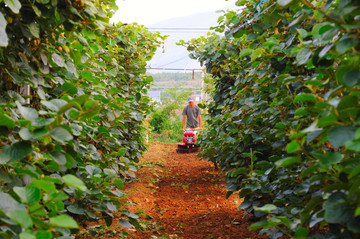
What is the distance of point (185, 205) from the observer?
4.43 metres

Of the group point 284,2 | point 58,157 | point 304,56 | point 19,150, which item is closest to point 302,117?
point 304,56

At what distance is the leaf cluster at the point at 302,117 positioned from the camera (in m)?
0.87

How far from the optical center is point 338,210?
0.87 metres

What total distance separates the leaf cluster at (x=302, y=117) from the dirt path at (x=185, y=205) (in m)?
0.59

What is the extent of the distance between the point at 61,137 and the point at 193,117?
9542mm

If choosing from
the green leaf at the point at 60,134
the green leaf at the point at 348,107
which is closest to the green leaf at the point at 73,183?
the green leaf at the point at 60,134

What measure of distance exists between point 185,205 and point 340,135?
3.83 meters

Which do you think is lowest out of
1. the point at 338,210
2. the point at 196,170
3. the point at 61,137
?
the point at 196,170

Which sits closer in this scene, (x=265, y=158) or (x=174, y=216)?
(x=265, y=158)

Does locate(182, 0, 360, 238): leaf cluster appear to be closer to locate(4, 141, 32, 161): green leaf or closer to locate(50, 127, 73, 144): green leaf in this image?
locate(50, 127, 73, 144): green leaf

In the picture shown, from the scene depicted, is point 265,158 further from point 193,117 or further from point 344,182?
point 193,117

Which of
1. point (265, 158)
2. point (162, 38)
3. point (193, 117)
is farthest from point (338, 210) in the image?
point (193, 117)

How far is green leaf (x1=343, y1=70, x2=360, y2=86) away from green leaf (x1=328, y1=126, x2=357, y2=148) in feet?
0.42

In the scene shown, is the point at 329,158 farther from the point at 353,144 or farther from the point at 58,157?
the point at 58,157
